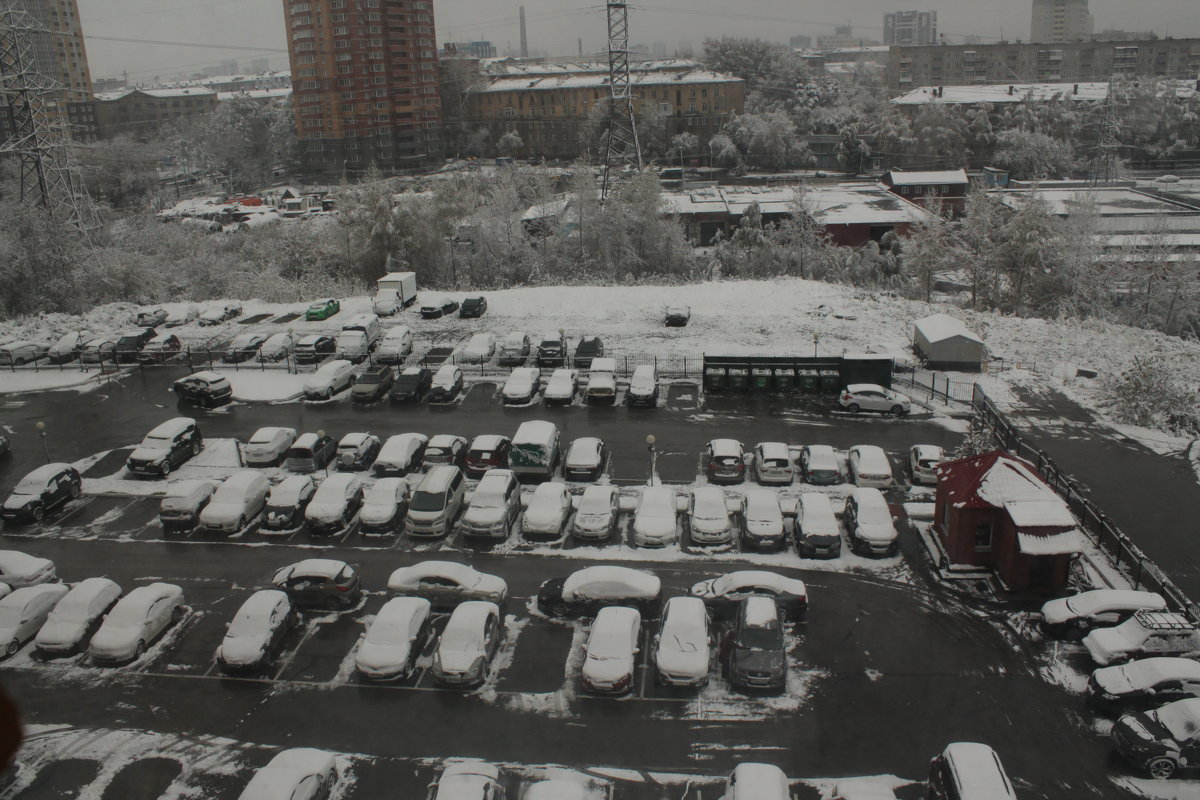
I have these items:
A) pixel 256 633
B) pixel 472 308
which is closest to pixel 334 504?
pixel 256 633

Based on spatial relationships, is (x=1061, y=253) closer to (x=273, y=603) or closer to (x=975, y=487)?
(x=975, y=487)

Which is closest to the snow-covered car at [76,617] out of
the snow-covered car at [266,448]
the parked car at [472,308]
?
the snow-covered car at [266,448]

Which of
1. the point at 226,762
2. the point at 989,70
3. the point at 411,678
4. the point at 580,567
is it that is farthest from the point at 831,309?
the point at 989,70

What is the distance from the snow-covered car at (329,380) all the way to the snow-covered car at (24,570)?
1215cm

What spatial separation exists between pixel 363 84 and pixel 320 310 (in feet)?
203

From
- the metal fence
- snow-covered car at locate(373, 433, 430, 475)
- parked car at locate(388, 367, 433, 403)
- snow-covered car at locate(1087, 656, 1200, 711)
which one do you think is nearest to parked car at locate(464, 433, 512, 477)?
snow-covered car at locate(373, 433, 430, 475)

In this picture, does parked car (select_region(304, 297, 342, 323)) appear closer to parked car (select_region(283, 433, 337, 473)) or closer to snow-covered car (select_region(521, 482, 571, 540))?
parked car (select_region(283, 433, 337, 473))

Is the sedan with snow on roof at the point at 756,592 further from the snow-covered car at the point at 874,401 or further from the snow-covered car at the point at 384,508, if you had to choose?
the snow-covered car at the point at 874,401

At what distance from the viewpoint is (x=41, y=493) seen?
A: 23.8m

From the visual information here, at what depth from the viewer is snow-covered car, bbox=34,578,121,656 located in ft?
59.0

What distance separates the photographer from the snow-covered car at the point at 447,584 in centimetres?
1901

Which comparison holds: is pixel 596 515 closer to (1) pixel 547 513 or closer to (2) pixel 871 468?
(1) pixel 547 513

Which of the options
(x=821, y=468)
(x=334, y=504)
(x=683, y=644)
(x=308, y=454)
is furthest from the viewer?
(x=308, y=454)

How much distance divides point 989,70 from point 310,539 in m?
155
